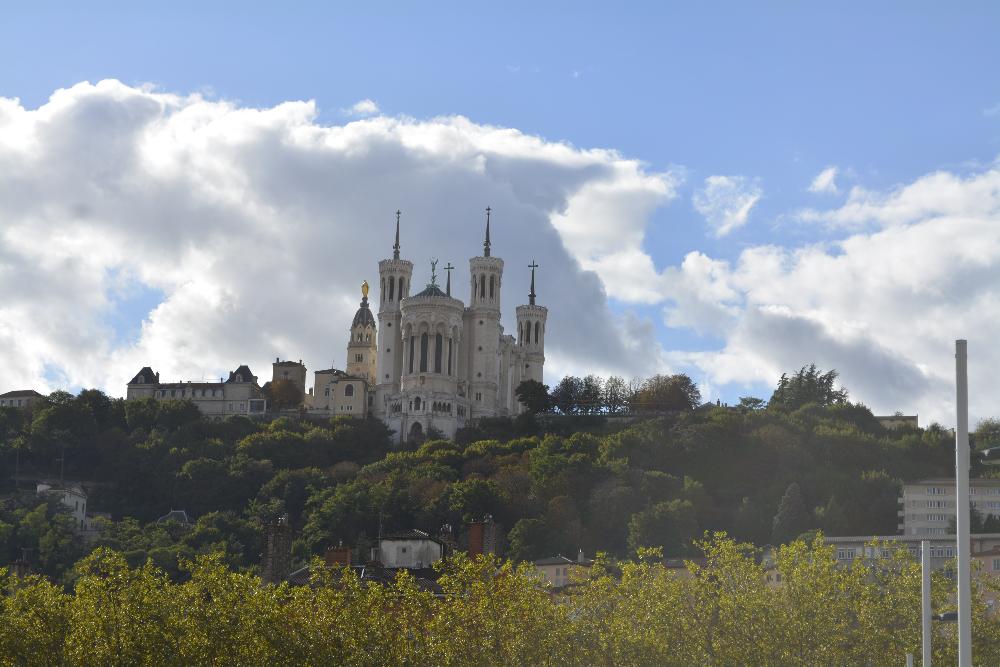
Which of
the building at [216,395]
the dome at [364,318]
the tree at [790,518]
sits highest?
the dome at [364,318]

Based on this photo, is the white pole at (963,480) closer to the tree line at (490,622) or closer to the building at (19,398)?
the tree line at (490,622)

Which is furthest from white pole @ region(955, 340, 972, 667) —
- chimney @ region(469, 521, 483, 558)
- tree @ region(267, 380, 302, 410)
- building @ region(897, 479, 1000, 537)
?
tree @ region(267, 380, 302, 410)

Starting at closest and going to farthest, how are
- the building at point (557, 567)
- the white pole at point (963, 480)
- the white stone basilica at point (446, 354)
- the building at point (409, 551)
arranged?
the white pole at point (963, 480) → the building at point (409, 551) → the building at point (557, 567) → the white stone basilica at point (446, 354)

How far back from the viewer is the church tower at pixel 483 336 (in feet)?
539

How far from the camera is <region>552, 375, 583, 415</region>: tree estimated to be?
167000 millimetres

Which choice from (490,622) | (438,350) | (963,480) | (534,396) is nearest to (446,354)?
(438,350)

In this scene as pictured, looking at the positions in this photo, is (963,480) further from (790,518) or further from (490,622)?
(790,518)

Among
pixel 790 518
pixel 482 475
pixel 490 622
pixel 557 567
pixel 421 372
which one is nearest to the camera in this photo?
pixel 490 622

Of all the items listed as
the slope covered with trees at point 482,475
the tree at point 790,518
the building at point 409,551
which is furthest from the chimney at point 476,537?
the tree at point 790,518

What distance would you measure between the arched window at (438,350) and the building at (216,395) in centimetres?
1767

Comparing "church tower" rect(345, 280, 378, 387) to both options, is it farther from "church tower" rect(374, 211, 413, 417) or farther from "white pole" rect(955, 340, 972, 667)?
"white pole" rect(955, 340, 972, 667)

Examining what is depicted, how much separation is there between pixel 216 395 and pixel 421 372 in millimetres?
21322

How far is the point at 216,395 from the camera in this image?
552 ft

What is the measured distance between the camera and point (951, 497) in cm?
12594
